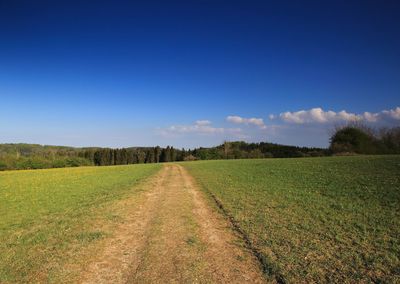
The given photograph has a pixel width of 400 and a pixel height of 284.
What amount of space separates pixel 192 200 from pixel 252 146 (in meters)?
123

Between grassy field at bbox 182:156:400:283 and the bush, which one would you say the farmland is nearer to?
grassy field at bbox 182:156:400:283

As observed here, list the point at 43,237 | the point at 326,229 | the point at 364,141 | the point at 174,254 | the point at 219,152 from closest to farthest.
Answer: the point at 174,254 < the point at 326,229 < the point at 43,237 < the point at 364,141 < the point at 219,152

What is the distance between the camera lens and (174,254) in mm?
7602

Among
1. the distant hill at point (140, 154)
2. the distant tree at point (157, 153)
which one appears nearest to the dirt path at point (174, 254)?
the distant hill at point (140, 154)

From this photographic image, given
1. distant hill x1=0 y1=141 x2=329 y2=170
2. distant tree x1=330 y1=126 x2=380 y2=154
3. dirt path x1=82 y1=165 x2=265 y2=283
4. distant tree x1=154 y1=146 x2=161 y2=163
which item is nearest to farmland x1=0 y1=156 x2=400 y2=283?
dirt path x1=82 y1=165 x2=265 y2=283

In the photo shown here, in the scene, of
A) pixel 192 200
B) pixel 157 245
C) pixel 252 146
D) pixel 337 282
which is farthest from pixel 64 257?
pixel 252 146

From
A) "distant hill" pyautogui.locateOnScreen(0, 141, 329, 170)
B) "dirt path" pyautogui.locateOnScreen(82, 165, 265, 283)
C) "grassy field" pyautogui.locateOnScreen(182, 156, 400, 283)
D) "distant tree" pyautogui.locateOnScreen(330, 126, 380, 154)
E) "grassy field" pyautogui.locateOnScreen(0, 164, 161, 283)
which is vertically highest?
"distant tree" pyautogui.locateOnScreen(330, 126, 380, 154)

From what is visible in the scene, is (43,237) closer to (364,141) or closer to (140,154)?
(364,141)

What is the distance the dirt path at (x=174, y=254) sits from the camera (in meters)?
6.29

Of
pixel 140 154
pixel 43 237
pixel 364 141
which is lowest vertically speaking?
pixel 43 237

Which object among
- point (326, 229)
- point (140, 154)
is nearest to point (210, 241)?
point (326, 229)

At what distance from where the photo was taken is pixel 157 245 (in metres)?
8.32

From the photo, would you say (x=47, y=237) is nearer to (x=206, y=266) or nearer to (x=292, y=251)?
(x=206, y=266)

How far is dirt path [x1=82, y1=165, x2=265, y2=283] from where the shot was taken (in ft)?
20.6
